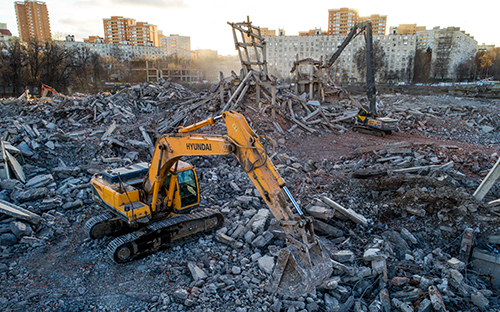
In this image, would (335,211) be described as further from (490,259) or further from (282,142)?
(282,142)

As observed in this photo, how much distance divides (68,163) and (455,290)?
44.9 ft

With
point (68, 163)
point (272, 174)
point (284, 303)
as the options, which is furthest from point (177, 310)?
point (68, 163)

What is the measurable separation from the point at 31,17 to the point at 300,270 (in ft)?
564

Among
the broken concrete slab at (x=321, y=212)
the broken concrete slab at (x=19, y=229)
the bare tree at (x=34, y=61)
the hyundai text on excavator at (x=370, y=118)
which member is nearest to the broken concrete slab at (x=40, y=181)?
the broken concrete slab at (x=19, y=229)

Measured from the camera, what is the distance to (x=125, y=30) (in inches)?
5782

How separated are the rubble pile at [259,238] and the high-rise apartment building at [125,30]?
5888 inches

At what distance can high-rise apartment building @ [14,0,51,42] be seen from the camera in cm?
12950

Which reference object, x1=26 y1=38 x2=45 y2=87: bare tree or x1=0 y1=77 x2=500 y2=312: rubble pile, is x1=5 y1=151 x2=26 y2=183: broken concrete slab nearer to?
x1=0 y1=77 x2=500 y2=312: rubble pile

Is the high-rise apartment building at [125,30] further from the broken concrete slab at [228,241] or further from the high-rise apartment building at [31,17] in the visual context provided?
the broken concrete slab at [228,241]

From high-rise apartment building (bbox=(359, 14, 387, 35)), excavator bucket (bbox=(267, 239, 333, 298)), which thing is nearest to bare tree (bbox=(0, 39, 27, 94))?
excavator bucket (bbox=(267, 239, 333, 298))

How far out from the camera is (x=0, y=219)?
7.79 m

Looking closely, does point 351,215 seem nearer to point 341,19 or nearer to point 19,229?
point 19,229

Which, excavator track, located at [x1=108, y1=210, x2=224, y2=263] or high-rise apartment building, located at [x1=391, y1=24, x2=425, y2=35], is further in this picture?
high-rise apartment building, located at [x1=391, y1=24, x2=425, y2=35]

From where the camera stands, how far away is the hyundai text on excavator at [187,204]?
175 inches
